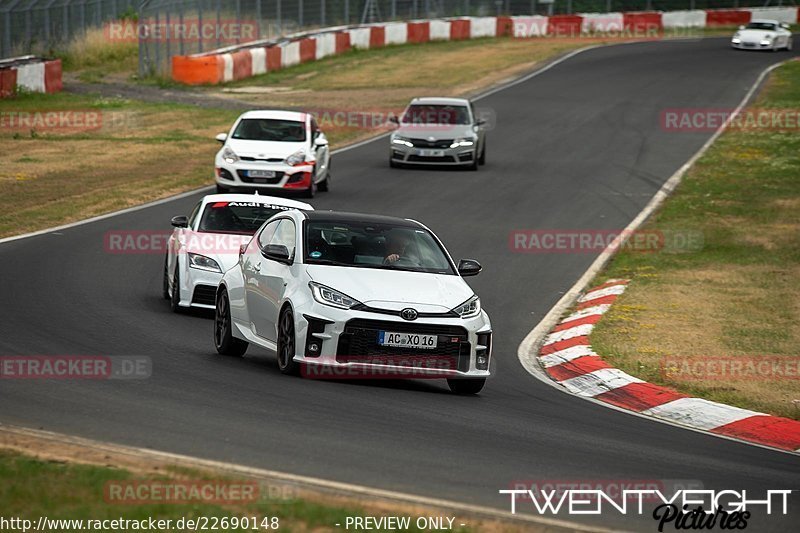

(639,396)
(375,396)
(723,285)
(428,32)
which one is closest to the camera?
(375,396)

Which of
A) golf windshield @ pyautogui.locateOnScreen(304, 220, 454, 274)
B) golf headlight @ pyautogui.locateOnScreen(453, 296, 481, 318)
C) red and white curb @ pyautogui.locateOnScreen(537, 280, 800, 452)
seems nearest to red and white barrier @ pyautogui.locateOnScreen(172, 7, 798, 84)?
red and white curb @ pyautogui.locateOnScreen(537, 280, 800, 452)

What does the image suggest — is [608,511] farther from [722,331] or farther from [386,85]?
[386,85]

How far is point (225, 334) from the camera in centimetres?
1347

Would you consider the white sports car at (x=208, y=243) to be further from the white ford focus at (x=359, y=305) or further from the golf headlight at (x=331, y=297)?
the golf headlight at (x=331, y=297)

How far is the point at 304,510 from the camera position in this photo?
7316 millimetres

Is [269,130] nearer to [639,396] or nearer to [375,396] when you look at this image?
[639,396]

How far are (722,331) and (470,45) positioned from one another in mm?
48290

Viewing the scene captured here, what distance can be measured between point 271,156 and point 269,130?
131cm

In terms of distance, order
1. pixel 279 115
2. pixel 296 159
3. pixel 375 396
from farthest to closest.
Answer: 1. pixel 279 115
2. pixel 296 159
3. pixel 375 396

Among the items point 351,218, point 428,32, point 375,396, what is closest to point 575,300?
point 351,218

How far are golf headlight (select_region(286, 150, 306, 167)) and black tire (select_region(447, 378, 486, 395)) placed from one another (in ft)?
48.8

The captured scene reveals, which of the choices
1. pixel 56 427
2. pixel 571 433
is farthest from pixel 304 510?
pixel 571 433

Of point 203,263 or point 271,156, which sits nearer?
point 203,263

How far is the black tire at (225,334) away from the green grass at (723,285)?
147 inches
